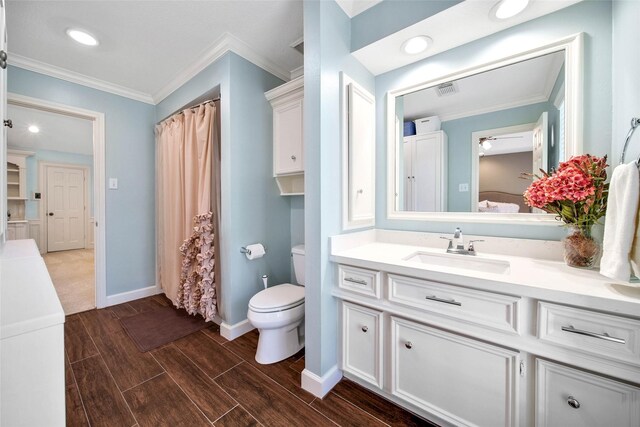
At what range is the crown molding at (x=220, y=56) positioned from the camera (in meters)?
1.92

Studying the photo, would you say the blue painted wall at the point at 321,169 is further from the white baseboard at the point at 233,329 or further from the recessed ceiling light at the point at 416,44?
the white baseboard at the point at 233,329

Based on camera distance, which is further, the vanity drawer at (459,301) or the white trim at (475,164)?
the white trim at (475,164)

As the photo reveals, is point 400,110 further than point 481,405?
Yes

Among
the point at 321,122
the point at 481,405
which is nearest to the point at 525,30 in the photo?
the point at 321,122

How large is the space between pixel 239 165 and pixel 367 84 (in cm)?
117

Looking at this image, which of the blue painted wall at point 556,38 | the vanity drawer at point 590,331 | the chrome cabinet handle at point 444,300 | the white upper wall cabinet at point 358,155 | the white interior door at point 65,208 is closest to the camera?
the vanity drawer at point 590,331

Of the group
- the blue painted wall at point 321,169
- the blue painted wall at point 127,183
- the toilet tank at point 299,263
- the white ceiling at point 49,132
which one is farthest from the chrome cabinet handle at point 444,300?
the white ceiling at point 49,132

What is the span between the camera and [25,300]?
675 mm

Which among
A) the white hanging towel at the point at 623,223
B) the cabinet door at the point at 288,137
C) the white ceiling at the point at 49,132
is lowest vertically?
the white hanging towel at the point at 623,223

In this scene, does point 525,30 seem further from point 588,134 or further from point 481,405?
point 481,405

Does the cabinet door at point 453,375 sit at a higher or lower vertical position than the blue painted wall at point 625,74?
lower

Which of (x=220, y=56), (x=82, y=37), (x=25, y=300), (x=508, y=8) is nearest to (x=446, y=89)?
(x=508, y=8)

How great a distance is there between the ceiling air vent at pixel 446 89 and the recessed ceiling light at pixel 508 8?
370mm

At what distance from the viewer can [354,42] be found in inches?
62.2
